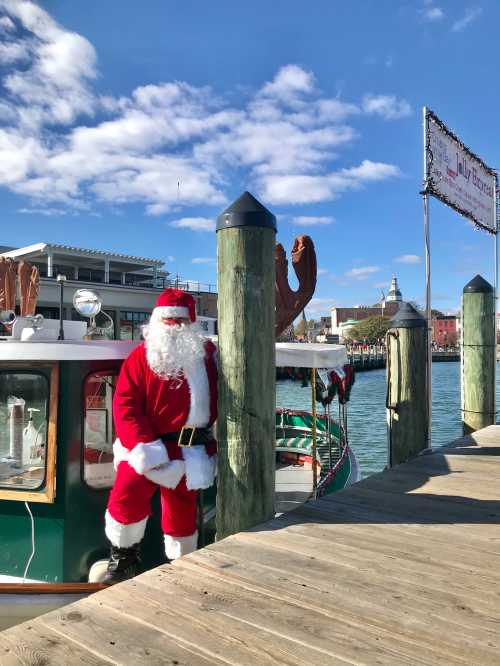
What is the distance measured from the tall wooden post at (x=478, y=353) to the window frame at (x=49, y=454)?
4.77m

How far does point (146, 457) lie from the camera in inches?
115

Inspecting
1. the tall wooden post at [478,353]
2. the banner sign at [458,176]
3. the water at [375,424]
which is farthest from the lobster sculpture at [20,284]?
the water at [375,424]

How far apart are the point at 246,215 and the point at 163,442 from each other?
4.49ft

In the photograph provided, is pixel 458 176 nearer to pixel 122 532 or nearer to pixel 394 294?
pixel 122 532

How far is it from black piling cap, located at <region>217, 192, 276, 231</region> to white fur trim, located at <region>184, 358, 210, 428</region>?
0.85 meters

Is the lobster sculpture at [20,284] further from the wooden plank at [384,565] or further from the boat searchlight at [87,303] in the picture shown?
the wooden plank at [384,565]

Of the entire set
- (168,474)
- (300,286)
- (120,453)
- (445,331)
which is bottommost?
(168,474)

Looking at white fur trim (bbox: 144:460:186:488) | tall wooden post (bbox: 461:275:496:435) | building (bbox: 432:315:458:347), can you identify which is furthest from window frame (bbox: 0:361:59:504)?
building (bbox: 432:315:458:347)

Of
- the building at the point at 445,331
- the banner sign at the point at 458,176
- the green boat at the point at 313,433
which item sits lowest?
the green boat at the point at 313,433

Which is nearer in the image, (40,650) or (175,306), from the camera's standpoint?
(40,650)

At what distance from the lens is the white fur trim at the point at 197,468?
3047mm

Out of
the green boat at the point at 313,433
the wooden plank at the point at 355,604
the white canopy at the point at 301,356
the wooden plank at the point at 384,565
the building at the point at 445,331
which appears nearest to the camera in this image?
the wooden plank at the point at 355,604

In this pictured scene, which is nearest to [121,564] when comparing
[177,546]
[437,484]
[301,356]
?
[177,546]

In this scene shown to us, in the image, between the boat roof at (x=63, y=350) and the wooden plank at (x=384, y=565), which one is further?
the boat roof at (x=63, y=350)
